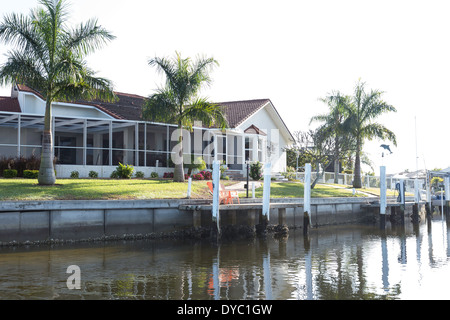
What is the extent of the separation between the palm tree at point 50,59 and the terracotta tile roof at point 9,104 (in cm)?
806

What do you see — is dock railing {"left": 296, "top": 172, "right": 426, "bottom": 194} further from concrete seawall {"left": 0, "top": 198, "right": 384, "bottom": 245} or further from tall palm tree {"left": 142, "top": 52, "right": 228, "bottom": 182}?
concrete seawall {"left": 0, "top": 198, "right": 384, "bottom": 245}

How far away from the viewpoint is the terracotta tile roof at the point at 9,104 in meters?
27.5

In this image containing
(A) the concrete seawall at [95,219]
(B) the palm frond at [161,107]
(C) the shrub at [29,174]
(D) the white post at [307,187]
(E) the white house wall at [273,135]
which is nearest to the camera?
(A) the concrete seawall at [95,219]

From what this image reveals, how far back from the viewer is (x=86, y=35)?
67.2ft

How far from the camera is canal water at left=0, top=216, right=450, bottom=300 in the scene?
10391mm

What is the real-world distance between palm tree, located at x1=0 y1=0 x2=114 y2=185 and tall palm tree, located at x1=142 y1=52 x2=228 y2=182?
424 centimetres

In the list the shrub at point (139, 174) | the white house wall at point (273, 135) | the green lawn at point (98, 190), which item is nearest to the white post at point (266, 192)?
the green lawn at point (98, 190)

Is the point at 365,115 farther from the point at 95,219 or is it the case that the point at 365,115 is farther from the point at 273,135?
the point at 95,219

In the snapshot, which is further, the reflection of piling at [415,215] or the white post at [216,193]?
the reflection of piling at [415,215]

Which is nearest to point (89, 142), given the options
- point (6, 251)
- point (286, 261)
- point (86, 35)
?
point (86, 35)

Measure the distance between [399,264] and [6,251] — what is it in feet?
38.8

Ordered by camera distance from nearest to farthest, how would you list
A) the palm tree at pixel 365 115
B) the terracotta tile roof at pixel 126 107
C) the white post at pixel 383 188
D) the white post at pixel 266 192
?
the white post at pixel 266 192 → the white post at pixel 383 188 → the terracotta tile roof at pixel 126 107 → the palm tree at pixel 365 115
